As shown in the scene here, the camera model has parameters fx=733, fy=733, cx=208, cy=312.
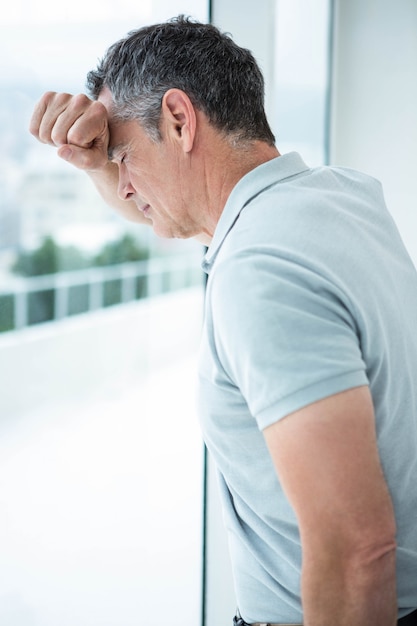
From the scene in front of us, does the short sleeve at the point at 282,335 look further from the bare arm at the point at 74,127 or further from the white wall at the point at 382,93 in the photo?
the white wall at the point at 382,93

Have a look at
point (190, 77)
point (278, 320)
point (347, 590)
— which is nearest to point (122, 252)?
point (190, 77)

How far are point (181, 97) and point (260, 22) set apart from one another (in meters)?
0.55

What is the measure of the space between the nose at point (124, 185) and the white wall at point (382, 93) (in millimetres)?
1235

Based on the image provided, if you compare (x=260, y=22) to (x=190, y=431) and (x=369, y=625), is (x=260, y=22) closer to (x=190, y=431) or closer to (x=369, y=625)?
(x=190, y=431)

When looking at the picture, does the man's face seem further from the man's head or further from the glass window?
the glass window

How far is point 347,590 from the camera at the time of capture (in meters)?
0.85

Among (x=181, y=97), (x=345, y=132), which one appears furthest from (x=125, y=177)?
(x=345, y=132)

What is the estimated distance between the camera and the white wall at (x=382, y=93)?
2.20 m

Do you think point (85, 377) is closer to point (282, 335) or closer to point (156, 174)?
point (156, 174)

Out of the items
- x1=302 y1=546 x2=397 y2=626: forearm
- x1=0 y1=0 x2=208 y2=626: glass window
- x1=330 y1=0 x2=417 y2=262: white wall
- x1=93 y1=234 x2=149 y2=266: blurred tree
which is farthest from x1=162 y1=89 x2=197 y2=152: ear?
x1=330 y1=0 x2=417 y2=262: white wall

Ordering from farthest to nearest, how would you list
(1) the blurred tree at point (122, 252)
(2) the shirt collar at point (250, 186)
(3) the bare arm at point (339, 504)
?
(1) the blurred tree at point (122, 252)
(2) the shirt collar at point (250, 186)
(3) the bare arm at point (339, 504)

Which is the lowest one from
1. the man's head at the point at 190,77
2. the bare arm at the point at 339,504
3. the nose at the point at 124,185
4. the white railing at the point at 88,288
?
the bare arm at the point at 339,504

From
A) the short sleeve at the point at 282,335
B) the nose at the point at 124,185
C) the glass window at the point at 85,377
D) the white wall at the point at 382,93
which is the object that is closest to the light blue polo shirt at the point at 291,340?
the short sleeve at the point at 282,335

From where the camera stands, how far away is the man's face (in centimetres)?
114
